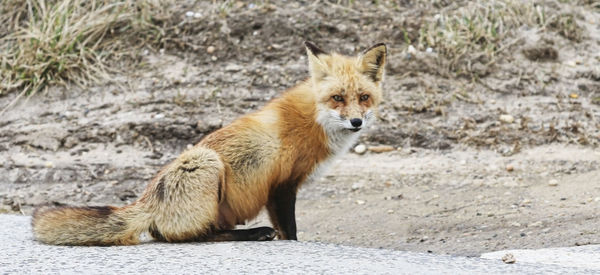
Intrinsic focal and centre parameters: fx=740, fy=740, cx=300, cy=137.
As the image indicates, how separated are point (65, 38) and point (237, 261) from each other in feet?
18.8

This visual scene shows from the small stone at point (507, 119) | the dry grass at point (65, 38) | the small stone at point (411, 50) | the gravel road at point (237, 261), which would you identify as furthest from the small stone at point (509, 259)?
the dry grass at point (65, 38)

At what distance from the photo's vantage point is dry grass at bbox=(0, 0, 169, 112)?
859cm

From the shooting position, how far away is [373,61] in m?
4.91

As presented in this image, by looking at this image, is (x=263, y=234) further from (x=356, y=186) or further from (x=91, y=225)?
(x=356, y=186)

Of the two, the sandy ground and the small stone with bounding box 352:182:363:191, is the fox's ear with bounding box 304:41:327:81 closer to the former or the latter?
the sandy ground

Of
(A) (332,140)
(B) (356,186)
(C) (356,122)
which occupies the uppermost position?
(C) (356,122)

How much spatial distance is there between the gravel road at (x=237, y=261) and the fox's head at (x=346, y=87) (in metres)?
0.80

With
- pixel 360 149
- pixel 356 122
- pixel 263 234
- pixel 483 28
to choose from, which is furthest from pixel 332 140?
pixel 483 28

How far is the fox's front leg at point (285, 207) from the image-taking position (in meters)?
4.65

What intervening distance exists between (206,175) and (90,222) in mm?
728

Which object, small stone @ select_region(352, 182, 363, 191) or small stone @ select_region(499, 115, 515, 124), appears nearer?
small stone @ select_region(352, 182, 363, 191)

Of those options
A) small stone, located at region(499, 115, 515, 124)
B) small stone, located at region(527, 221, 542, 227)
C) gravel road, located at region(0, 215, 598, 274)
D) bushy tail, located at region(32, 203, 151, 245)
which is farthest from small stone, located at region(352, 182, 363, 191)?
bushy tail, located at region(32, 203, 151, 245)

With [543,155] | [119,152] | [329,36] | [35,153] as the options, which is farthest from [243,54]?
[543,155]

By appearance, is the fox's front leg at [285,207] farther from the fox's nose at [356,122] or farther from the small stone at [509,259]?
the small stone at [509,259]
